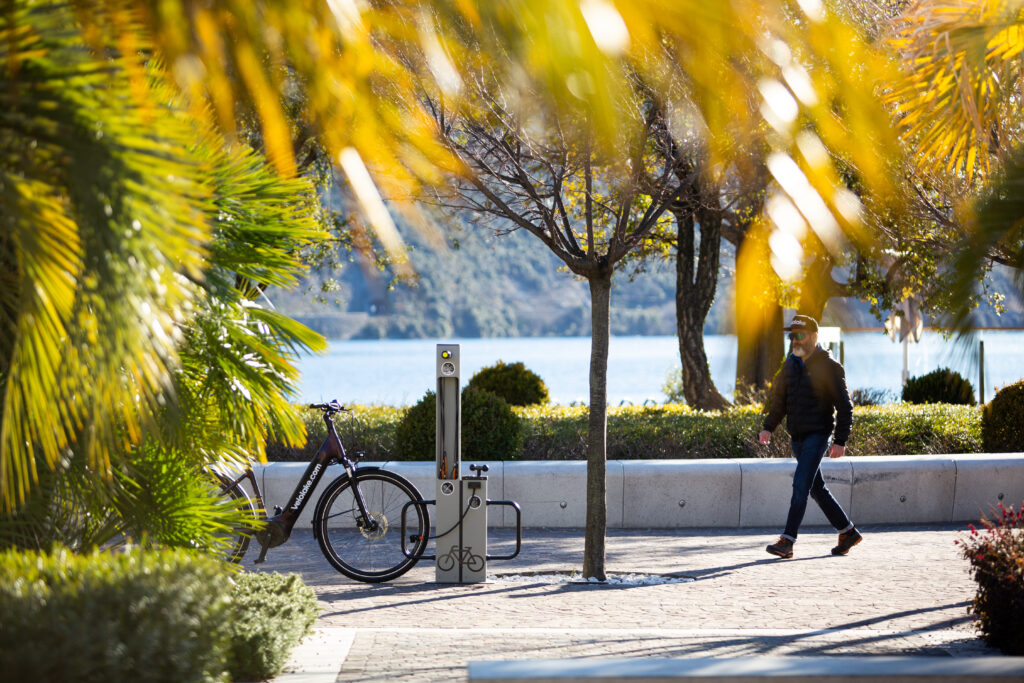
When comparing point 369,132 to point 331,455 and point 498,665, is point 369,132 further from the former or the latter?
point 331,455

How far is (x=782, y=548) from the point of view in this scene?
28.4 feet

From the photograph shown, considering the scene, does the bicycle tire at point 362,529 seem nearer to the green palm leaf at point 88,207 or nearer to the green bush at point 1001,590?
the green bush at point 1001,590

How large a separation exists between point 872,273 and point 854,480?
21.8 feet

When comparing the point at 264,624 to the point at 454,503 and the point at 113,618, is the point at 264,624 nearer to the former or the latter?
the point at 113,618

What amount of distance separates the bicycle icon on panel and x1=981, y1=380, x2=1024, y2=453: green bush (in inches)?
297

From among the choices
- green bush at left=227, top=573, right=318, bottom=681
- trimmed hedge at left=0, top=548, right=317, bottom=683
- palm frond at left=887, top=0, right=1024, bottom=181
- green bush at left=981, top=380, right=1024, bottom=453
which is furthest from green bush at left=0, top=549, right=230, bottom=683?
green bush at left=981, top=380, right=1024, bottom=453

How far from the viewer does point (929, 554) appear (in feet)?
29.2

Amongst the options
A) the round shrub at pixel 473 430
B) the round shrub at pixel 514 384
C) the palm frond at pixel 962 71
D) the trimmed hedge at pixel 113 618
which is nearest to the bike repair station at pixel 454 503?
the round shrub at pixel 473 430

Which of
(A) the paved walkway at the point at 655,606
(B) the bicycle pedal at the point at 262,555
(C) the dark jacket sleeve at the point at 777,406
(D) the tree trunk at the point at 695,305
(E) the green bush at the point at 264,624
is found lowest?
(A) the paved walkway at the point at 655,606

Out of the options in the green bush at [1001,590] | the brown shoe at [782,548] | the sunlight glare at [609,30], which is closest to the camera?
the sunlight glare at [609,30]

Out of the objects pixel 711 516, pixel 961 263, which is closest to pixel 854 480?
pixel 711 516

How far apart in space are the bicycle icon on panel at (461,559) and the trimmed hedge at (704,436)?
3.33 meters

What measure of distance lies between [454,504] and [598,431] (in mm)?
1264

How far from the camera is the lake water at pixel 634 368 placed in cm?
291
